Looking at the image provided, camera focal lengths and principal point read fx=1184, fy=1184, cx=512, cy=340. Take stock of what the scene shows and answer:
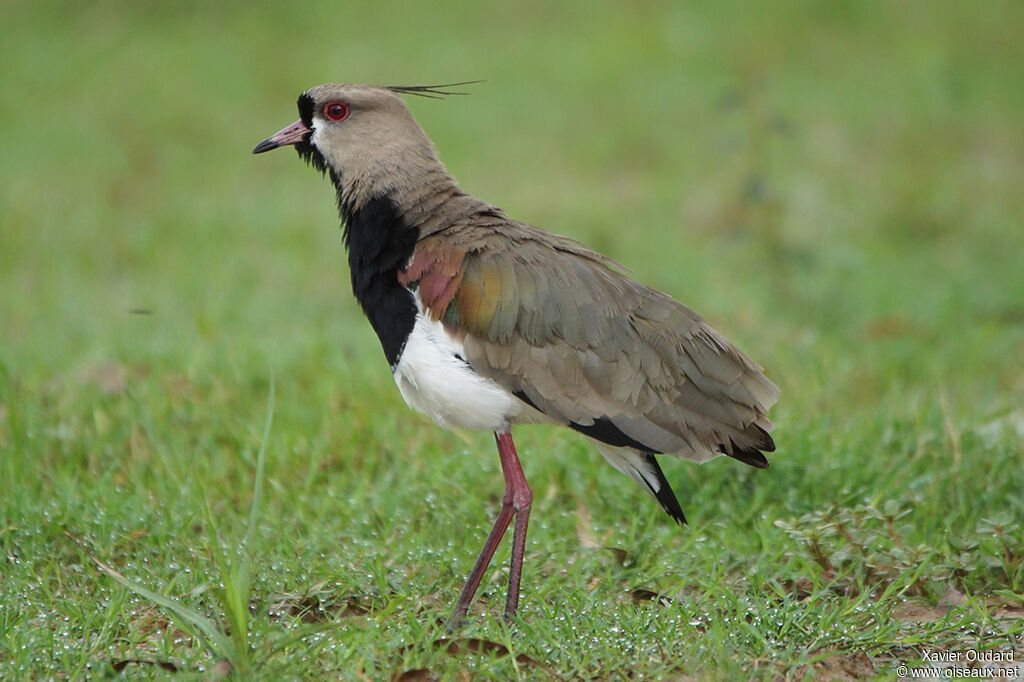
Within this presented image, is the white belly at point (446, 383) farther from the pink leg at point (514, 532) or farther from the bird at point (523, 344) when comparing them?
the pink leg at point (514, 532)

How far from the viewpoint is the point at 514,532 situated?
3477 millimetres

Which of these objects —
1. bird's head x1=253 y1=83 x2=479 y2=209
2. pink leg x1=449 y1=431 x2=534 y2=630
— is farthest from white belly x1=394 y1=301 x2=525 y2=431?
bird's head x1=253 y1=83 x2=479 y2=209

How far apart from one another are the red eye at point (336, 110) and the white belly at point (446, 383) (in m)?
0.86

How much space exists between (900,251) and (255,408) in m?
4.36

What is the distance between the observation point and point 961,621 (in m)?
3.30

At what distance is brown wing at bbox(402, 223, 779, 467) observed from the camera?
336 centimetres

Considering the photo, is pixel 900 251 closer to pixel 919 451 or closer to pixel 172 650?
pixel 919 451

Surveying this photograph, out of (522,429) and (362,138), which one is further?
(522,429)

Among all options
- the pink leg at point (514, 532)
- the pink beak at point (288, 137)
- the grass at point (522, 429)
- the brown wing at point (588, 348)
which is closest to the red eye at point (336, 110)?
the pink beak at point (288, 137)

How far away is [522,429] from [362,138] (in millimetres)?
1539

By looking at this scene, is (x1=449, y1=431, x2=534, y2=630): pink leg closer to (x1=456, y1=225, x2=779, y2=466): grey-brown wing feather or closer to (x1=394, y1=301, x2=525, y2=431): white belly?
(x1=394, y1=301, x2=525, y2=431): white belly

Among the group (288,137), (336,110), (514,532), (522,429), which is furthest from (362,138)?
(522,429)

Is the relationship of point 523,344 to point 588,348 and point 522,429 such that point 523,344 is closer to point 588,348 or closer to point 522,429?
point 588,348

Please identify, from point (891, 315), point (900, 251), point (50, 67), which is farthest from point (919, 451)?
point (50, 67)
